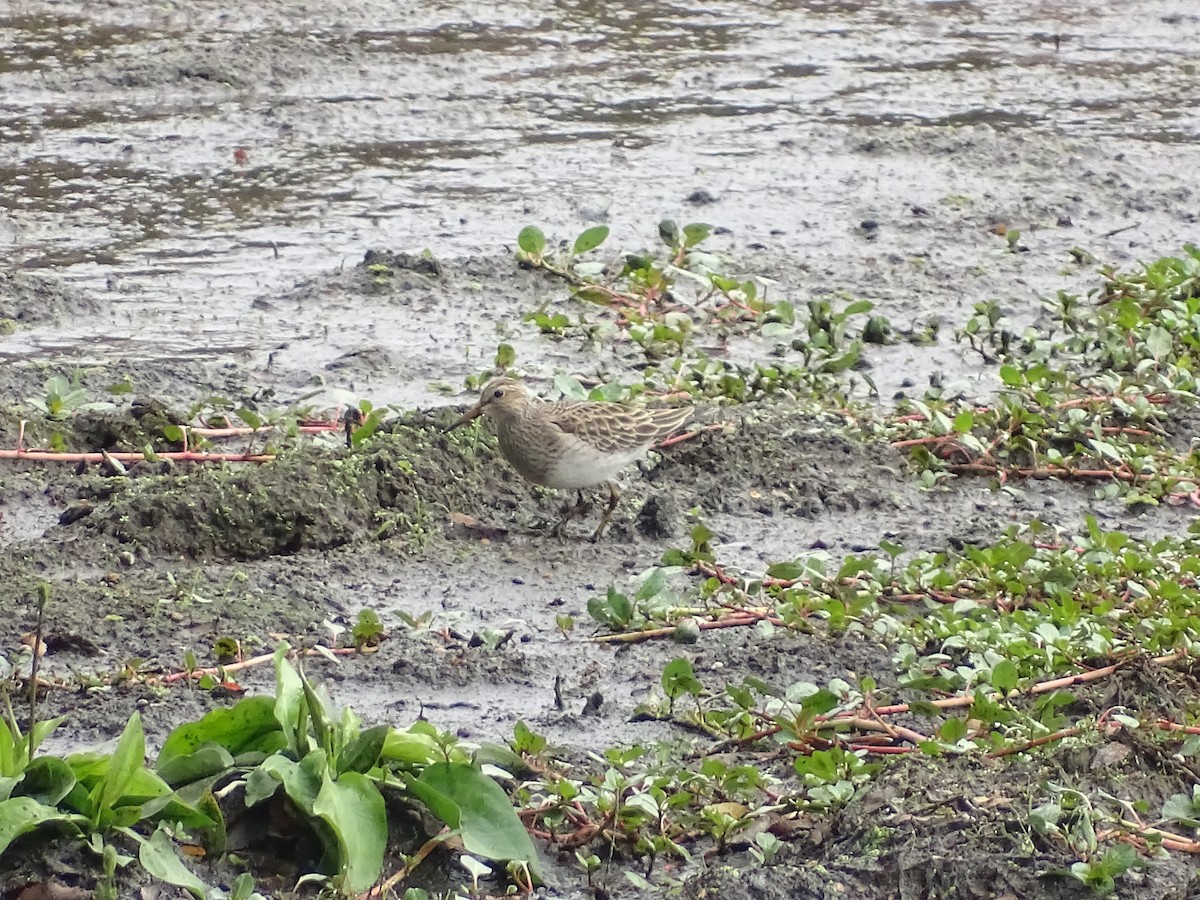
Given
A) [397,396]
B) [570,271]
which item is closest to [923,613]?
[397,396]

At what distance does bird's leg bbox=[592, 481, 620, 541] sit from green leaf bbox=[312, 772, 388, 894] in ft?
9.37

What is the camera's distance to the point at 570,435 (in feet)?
24.0

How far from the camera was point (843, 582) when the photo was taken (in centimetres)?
651

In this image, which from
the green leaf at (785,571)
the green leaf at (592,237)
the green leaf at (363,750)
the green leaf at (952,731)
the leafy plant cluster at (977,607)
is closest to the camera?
the green leaf at (363,750)

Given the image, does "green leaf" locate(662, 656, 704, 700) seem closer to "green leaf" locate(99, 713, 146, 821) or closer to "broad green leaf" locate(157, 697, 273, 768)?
"broad green leaf" locate(157, 697, 273, 768)

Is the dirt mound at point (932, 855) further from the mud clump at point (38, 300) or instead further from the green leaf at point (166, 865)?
the mud clump at point (38, 300)

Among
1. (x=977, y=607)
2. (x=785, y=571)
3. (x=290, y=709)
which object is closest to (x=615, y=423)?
(x=785, y=571)

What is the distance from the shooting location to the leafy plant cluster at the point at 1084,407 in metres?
7.88

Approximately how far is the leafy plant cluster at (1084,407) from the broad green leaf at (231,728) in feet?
12.3

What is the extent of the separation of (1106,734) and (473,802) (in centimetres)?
181

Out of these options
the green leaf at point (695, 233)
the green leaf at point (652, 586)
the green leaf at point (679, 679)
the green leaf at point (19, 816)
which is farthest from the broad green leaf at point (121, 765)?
the green leaf at point (695, 233)

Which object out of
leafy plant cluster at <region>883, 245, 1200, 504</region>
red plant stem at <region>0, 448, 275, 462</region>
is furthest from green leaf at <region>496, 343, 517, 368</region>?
leafy plant cluster at <region>883, 245, 1200, 504</region>

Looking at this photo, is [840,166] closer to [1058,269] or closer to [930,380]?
[1058,269]

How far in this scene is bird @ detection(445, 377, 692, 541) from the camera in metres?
7.29
